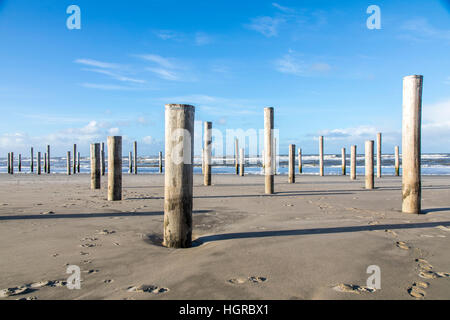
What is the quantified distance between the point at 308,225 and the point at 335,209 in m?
2.00

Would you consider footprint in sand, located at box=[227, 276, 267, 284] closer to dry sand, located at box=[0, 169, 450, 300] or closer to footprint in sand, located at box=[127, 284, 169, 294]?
dry sand, located at box=[0, 169, 450, 300]

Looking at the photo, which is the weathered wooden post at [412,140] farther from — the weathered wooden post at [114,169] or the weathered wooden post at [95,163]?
the weathered wooden post at [95,163]

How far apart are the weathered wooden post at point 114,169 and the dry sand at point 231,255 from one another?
6.47 ft

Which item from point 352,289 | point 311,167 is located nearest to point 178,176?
point 352,289

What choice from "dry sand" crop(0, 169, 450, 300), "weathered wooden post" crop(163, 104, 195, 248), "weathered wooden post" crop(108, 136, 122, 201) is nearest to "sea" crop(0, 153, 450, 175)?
"weathered wooden post" crop(108, 136, 122, 201)

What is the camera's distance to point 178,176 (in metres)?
3.80

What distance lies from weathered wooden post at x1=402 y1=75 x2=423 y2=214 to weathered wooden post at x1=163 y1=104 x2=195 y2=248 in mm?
4726

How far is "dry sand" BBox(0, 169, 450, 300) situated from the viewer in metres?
2.43

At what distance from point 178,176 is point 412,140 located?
4.95m

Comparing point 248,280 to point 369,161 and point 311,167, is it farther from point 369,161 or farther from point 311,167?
point 311,167

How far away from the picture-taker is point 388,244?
382cm

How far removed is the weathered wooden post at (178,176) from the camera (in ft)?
12.3

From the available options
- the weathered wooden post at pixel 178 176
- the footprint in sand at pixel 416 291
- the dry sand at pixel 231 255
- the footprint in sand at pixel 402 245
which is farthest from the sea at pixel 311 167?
the footprint in sand at pixel 416 291
